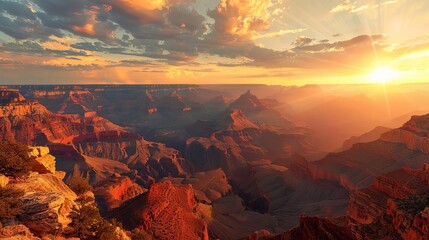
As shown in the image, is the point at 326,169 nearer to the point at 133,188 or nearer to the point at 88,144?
the point at 133,188

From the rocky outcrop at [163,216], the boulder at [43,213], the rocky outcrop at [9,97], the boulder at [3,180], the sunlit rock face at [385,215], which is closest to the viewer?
the boulder at [43,213]

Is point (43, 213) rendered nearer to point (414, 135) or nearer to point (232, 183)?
point (414, 135)

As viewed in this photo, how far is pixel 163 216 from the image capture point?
2238 inches

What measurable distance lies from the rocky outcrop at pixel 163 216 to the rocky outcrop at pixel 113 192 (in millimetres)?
17340

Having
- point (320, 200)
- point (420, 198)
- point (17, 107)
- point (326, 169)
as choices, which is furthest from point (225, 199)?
point (17, 107)

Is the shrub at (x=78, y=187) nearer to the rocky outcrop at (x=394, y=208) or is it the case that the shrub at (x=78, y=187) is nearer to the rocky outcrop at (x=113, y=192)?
the rocky outcrop at (x=394, y=208)

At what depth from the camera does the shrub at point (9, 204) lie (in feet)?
67.9

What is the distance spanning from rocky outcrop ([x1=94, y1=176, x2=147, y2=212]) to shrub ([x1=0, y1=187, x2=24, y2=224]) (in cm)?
5290

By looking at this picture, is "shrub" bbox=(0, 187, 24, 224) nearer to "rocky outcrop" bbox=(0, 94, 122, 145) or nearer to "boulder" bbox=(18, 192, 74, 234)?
"boulder" bbox=(18, 192, 74, 234)

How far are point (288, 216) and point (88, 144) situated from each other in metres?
134

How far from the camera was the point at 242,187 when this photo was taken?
124 meters

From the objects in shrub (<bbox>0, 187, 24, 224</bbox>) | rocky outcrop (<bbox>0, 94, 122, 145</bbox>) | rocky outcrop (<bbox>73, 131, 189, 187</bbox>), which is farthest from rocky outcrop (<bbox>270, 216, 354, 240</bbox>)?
rocky outcrop (<bbox>0, 94, 122, 145</bbox>)

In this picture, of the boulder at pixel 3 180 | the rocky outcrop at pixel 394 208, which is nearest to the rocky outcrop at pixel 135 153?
the rocky outcrop at pixel 394 208

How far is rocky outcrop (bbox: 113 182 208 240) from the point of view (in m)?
53.1
